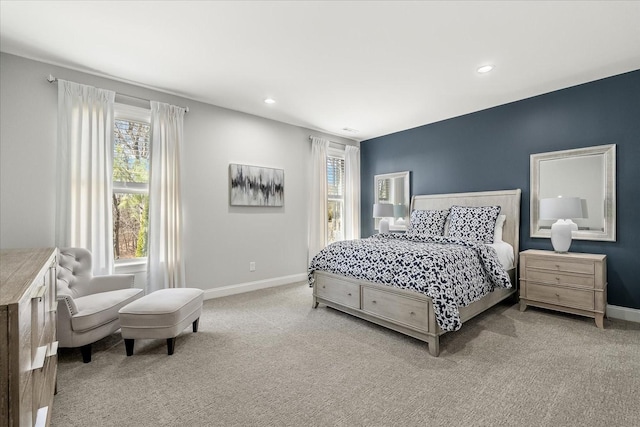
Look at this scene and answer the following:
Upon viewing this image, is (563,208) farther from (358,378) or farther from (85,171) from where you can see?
(85,171)

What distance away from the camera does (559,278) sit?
121 inches

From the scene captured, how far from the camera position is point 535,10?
2.10 metres

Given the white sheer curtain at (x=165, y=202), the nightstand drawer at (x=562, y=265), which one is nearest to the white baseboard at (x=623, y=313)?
the nightstand drawer at (x=562, y=265)

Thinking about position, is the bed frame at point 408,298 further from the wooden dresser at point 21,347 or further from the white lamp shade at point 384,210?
the wooden dresser at point 21,347

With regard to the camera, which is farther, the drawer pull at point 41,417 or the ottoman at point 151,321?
the ottoman at point 151,321

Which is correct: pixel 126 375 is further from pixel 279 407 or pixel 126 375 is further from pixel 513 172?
pixel 513 172

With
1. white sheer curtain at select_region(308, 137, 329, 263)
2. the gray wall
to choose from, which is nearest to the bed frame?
the gray wall

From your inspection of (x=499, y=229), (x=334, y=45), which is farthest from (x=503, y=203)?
(x=334, y=45)

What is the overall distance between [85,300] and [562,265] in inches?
175

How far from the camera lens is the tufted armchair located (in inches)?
84.3

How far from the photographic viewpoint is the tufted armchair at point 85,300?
7.02 ft

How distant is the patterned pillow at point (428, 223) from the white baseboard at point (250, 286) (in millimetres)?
1959

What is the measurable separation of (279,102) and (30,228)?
9.51ft

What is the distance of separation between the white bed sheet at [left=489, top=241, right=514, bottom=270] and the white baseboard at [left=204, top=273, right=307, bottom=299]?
9.29 feet
